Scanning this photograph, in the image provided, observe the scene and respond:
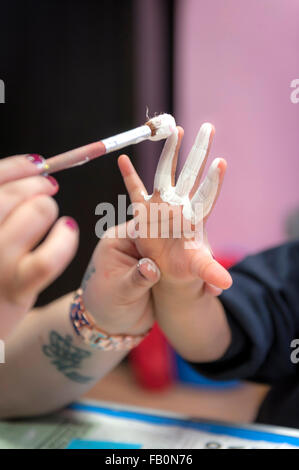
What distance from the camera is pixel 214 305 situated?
425 mm

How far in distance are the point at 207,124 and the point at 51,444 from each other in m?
0.31

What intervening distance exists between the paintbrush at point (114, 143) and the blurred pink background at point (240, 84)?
0.12 ft

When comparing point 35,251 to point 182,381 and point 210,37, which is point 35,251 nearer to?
point 210,37

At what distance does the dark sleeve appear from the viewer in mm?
453

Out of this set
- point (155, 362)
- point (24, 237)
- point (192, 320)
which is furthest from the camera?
point (155, 362)

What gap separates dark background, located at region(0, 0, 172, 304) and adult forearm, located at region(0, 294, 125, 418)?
43 mm

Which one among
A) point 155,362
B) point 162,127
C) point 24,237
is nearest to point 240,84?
point 162,127

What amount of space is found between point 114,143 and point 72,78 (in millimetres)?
137

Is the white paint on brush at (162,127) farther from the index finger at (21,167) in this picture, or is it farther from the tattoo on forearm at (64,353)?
the tattoo on forearm at (64,353)

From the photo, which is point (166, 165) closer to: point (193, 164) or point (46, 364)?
point (193, 164)

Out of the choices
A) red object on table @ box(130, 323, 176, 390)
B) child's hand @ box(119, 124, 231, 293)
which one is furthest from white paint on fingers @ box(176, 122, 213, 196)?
red object on table @ box(130, 323, 176, 390)

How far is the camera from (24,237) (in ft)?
0.99

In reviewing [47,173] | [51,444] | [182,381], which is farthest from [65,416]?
[182,381]

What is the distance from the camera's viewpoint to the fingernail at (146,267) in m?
0.33
